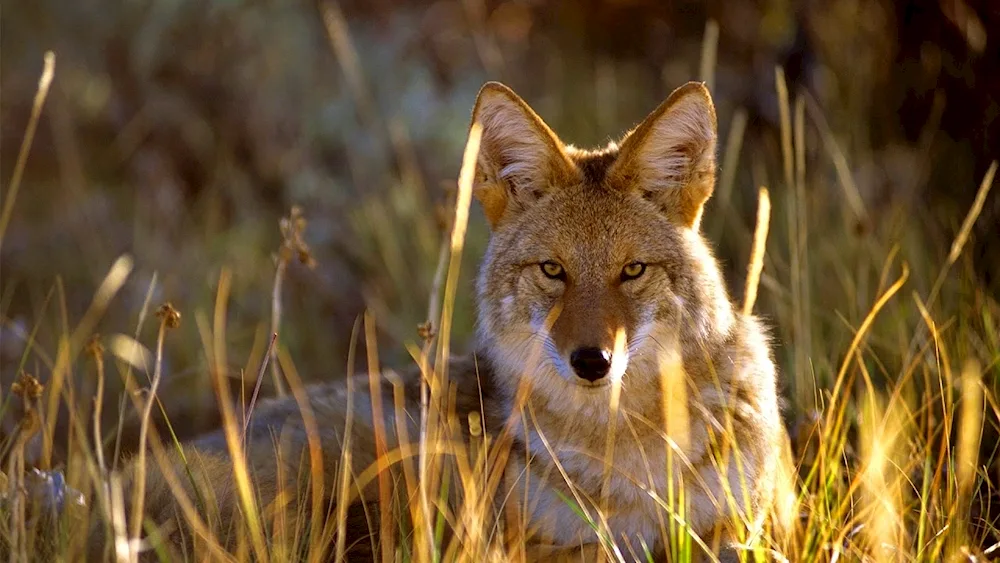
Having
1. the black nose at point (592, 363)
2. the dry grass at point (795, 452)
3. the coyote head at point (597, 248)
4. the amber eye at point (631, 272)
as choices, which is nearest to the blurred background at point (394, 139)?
the dry grass at point (795, 452)

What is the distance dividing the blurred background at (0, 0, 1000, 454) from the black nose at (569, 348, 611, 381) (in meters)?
1.24

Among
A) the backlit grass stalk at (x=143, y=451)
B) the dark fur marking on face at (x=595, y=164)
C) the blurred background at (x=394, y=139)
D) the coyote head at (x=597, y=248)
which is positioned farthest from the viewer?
the blurred background at (x=394, y=139)

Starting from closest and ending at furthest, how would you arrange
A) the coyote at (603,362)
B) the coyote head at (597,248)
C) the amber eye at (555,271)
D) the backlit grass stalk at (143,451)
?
the backlit grass stalk at (143,451)
the coyote at (603,362)
the coyote head at (597,248)
the amber eye at (555,271)

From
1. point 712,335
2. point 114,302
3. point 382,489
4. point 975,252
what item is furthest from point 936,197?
point 114,302

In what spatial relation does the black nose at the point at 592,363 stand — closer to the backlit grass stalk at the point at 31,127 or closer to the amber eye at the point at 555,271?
the amber eye at the point at 555,271

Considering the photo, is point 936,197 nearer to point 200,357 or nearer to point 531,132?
point 531,132

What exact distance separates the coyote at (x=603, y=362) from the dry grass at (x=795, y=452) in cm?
8

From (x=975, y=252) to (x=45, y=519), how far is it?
373cm

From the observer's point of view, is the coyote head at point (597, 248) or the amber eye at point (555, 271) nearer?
the coyote head at point (597, 248)

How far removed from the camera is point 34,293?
7199 millimetres

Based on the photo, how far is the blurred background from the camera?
17.7 ft

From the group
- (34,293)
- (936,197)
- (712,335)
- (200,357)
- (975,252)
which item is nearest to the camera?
(712,335)

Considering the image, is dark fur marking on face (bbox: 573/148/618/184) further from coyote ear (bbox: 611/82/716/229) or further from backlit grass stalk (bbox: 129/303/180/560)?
backlit grass stalk (bbox: 129/303/180/560)

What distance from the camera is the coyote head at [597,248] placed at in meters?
3.55
